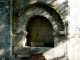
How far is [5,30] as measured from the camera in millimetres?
6699

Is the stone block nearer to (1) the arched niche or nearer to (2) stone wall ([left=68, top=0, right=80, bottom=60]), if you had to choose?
(1) the arched niche

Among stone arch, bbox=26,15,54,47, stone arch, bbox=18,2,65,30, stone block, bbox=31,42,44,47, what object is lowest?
stone block, bbox=31,42,44,47

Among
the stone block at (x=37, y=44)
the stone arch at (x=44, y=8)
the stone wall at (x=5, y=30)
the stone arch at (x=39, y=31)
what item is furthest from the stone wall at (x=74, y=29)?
the stone wall at (x=5, y=30)

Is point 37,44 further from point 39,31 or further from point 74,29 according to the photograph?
point 74,29

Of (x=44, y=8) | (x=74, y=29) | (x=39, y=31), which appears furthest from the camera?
(x=39, y=31)

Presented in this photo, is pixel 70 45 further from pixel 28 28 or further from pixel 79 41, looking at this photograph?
pixel 28 28

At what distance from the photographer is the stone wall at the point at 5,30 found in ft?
21.8

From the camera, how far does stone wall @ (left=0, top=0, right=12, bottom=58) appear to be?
6656mm

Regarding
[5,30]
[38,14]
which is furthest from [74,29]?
[5,30]

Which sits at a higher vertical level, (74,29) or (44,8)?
(44,8)

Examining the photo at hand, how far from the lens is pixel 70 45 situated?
662 cm

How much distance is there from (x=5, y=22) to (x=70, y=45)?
2130 mm

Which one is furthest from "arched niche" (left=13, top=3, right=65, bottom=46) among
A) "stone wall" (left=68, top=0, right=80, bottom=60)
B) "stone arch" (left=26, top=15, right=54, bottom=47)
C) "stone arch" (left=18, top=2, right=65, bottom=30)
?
Answer: "stone wall" (left=68, top=0, right=80, bottom=60)

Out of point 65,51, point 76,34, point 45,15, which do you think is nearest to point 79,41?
point 76,34
